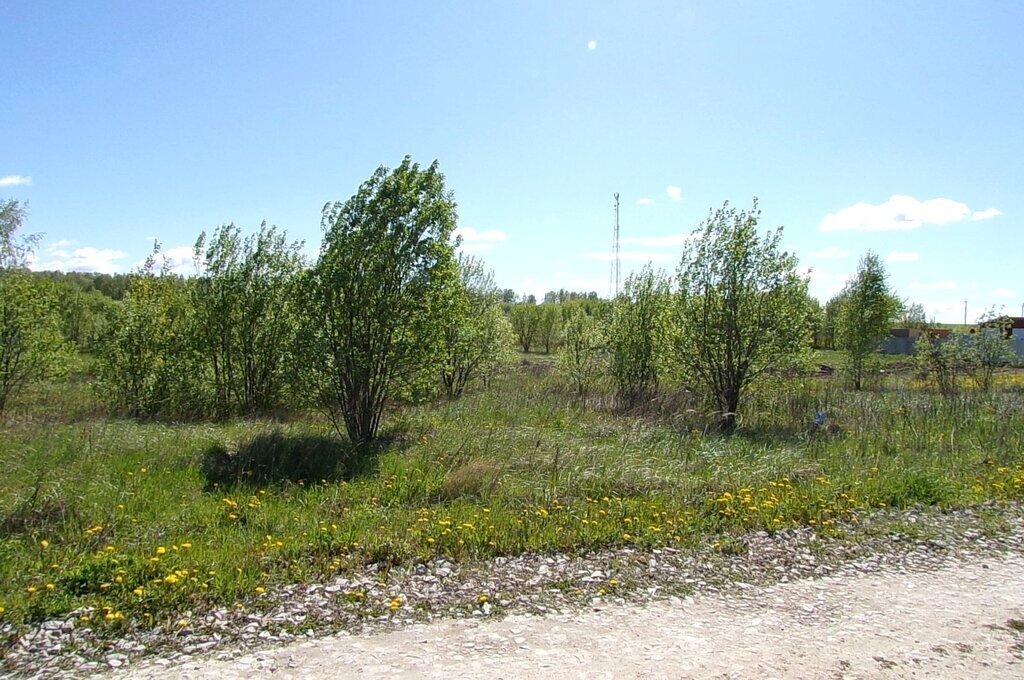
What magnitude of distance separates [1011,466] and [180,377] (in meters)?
16.2

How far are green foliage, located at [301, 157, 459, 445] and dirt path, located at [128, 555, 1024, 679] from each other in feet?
20.2

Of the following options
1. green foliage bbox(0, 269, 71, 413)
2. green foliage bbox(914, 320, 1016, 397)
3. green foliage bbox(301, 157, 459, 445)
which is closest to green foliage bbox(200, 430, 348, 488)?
green foliage bbox(301, 157, 459, 445)

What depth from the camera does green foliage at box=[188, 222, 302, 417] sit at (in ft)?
45.9

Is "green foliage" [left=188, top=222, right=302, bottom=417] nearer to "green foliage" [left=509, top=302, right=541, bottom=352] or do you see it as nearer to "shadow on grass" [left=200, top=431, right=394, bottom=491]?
"shadow on grass" [left=200, top=431, right=394, bottom=491]

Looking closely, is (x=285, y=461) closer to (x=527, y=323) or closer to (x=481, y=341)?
(x=481, y=341)

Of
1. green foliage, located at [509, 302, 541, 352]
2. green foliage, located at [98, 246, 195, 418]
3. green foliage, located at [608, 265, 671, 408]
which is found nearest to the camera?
green foliage, located at [98, 246, 195, 418]

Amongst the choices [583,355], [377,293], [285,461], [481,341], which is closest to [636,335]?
[583,355]

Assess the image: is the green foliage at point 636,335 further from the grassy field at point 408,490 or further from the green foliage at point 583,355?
the grassy field at point 408,490

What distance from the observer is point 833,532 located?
20.5ft

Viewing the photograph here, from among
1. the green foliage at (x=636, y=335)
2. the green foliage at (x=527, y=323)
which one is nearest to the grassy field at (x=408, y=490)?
the green foliage at (x=636, y=335)

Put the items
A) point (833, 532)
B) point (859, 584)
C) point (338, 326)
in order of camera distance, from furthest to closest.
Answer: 1. point (338, 326)
2. point (833, 532)
3. point (859, 584)

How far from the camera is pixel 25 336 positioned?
13.4 metres

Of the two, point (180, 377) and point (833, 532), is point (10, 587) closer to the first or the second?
point (833, 532)

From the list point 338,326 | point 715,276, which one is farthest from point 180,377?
point 715,276
